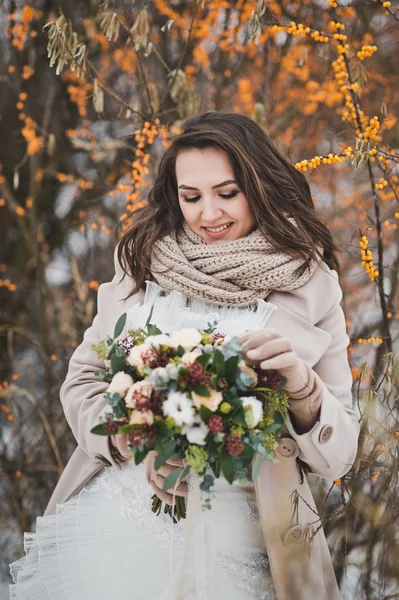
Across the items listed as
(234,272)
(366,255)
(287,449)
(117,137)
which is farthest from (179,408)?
(117,137)

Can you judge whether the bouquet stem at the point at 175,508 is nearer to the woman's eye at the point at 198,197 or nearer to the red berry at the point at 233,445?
the red berry at the point at 233,445

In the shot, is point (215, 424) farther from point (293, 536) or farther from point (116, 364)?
point (293, 536)

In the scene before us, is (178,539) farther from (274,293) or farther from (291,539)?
(274,293)

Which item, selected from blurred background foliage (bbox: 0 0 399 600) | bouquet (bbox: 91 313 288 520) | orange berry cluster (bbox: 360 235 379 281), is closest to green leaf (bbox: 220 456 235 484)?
bouquet (bbox: 91 313 288 520)

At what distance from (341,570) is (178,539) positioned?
0.95 meters

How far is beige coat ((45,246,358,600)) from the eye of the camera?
1817mm

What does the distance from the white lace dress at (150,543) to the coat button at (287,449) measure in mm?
153

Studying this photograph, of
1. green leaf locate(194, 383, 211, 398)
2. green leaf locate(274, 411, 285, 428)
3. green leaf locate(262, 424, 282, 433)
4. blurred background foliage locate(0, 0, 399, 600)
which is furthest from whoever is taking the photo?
blurred background foliage locate(0, 0, 399, 600)

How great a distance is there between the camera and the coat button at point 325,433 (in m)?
1.81

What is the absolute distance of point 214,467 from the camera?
1.56 metres

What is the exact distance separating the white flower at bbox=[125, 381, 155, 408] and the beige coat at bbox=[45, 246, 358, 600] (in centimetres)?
49

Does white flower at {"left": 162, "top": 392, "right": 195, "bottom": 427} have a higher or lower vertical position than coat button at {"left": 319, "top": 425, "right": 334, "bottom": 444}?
higher

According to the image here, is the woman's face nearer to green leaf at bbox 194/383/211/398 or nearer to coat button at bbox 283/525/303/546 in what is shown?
green leaf at bbox 194/383/211/398

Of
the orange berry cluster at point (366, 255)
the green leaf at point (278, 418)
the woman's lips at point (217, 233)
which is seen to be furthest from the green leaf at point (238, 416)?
the orange berry cluster at point (366, 255)
